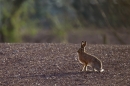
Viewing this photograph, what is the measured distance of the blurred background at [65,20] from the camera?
2958 centimetres

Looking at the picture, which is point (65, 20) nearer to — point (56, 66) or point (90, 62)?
point (56, 66)

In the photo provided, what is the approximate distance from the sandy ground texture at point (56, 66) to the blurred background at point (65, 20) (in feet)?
30.3

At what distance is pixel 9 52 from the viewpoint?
51.9ft

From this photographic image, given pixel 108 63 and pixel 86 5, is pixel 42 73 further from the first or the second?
pixel 86 5

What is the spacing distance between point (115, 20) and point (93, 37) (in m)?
7.04

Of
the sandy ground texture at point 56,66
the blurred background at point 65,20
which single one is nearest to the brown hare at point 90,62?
the sandy ground texture at point 56,66

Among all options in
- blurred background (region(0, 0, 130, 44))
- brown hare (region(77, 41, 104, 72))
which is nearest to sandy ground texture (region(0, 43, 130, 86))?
brown hare (region(77, 41, 104, 72))

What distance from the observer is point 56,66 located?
14602mm

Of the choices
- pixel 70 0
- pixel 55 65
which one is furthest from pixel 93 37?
pixel 55 65

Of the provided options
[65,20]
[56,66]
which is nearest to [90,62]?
[56,66]

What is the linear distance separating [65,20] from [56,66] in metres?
22.2

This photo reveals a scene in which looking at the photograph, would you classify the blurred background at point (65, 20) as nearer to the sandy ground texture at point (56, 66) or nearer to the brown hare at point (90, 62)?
the sandy ground texture at point (56, 66)

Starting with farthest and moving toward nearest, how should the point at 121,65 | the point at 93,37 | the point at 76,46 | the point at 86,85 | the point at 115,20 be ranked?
the point at 93,37 < the point at 115,20 < the point at 76,46 < the point at 121,65 < the point at 86,85

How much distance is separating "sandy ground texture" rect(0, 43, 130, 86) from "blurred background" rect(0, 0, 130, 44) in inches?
363
